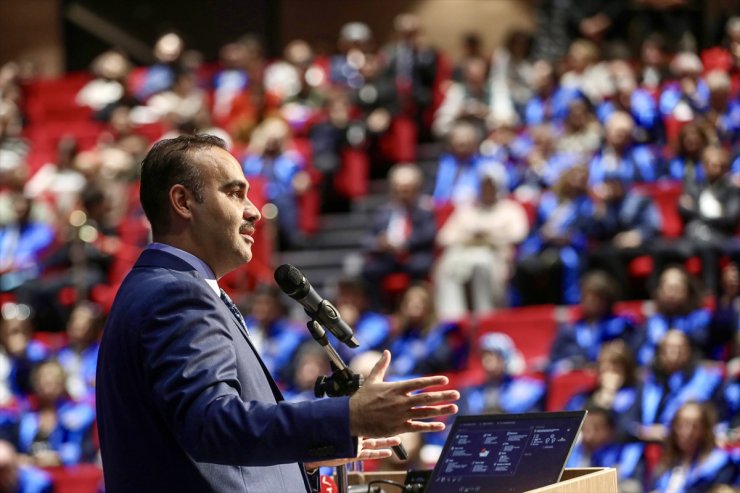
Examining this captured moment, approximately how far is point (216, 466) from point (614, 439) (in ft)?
12.5

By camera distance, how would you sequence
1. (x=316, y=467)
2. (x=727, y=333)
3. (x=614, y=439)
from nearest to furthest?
(x=316, y=467) < (x=614, y=439) < (x=727, y=333)

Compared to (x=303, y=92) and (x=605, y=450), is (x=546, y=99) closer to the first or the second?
(x=303, y=92)

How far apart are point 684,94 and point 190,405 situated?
7046mm

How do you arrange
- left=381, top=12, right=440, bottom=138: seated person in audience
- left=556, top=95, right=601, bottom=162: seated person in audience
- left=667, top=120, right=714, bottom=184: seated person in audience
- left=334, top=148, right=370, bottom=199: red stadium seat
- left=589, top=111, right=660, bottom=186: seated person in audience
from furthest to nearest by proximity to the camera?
left=381, top=12, right=440, bottom=138: seated person in audience
left=334, top=148, right=370, bottom=199: red stadium seat
left=556, top=95, right=601, bottom=162: seated person in audience
left=589, top=111, right=660, bottom=186: seated person in audience
left=667, top=120, right=714, bottom=184: seated person in audience

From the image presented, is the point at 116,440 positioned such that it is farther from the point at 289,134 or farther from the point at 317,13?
the point at 317,13

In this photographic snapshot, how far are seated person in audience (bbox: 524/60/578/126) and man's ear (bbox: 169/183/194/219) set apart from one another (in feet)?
22.8

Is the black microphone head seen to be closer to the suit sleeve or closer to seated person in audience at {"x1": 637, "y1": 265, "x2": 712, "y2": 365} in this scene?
the suit sleeve

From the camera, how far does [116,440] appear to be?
1.98 meters

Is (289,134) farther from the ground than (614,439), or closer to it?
farther from the ground

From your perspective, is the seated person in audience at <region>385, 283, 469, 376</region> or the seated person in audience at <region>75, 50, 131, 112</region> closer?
the seated person in audience at <region>385, 283, 469, 376</region>

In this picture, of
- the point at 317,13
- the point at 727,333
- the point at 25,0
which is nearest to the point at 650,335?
the point at 727,333

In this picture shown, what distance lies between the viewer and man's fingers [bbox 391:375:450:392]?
1.75 meters

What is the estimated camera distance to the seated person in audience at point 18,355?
7480mm

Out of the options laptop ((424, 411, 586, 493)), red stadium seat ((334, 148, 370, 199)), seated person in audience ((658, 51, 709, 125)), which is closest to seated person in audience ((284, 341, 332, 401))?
red stadium seat ((334, 148, 370, 199))
